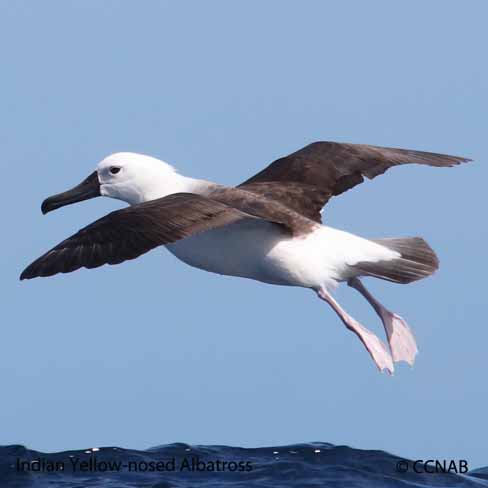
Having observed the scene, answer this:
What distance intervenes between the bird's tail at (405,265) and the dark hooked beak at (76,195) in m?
2.52

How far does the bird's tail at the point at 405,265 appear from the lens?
10.1 meters

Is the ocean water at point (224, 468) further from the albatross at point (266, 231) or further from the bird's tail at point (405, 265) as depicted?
the bird's tail at point (405, 265)

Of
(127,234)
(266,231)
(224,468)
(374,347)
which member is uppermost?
(266,231)

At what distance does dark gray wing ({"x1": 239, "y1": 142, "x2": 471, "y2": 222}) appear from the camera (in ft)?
37.2

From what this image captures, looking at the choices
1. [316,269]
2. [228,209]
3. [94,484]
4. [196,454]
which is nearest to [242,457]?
[196,454]

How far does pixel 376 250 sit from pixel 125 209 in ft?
7.61

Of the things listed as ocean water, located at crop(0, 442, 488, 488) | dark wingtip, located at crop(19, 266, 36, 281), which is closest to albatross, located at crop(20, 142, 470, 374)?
dark wingtip, located at crop(19, 266, 36, 281)

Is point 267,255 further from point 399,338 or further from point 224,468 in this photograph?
point 224,468

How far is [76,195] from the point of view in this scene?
36.0 feet

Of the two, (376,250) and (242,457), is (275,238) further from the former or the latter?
(242,457)

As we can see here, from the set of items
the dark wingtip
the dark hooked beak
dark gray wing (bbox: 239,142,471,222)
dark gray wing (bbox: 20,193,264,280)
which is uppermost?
dark gray wing (bbox: 239,142,471,222)

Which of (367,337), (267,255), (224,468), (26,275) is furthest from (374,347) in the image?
(26,275)

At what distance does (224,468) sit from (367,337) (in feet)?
6.50

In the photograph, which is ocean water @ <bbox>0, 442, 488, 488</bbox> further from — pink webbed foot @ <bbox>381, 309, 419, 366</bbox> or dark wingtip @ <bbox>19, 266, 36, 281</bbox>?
dark wingtip @ <bbox>19, 266, 36, 281</bbox>
